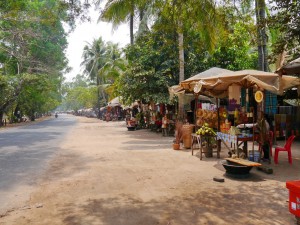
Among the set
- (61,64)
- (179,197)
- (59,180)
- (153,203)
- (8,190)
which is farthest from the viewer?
(61,64)

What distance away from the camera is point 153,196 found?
19.4ft

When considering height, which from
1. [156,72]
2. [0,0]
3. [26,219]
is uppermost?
[0,0]

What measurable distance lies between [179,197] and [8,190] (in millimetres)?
3752

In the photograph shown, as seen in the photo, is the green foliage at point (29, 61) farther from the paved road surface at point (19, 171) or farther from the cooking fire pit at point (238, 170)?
the cooking fire pit at point (238, 170)

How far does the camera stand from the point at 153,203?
549cm

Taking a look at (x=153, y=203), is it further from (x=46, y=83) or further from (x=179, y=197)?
(x=46, y=83)

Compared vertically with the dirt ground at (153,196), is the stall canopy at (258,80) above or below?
above

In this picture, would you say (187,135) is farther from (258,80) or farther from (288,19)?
(288,19)

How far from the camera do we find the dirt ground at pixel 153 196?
481cm

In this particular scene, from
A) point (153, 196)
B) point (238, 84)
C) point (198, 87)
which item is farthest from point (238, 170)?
point (198, 87)

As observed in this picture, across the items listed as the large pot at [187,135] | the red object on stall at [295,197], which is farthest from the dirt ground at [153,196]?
the large pot at [187,135]

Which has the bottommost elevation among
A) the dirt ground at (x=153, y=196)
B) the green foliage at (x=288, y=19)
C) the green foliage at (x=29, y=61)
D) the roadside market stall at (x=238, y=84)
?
the dirt ground at (x=153, y=196)

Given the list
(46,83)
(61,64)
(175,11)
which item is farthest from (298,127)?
(61,64)

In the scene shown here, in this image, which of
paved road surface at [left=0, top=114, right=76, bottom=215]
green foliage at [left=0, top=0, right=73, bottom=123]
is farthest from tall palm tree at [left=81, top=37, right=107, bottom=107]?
paved road surface at [left=0, top=114, right=76, bottom=215]
